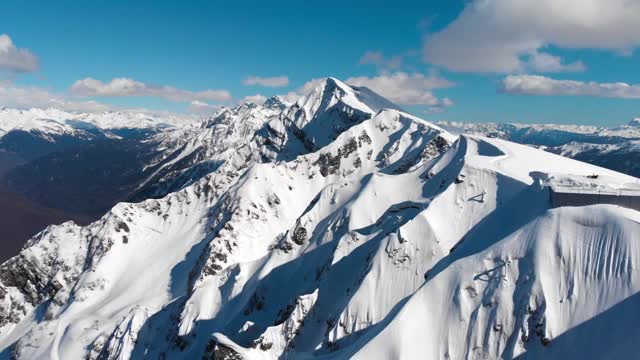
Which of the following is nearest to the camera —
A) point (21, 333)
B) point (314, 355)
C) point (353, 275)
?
point (314, 355)

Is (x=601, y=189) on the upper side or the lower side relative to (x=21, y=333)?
upper

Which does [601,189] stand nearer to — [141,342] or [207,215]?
[141,342]

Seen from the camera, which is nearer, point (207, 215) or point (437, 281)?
point (437, 281)

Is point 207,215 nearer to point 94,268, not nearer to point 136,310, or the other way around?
point 94,268

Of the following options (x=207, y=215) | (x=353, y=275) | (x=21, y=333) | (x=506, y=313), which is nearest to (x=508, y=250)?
(x=506, y=313)

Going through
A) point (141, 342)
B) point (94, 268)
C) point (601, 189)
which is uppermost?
point (601, 189)

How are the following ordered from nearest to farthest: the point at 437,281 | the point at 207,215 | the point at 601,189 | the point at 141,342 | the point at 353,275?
the point at 437,281 < the point at 601,189 < the point at 353,275 < the point at 141,342 < the point at 207,215

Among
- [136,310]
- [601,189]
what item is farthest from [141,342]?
[601,189]
